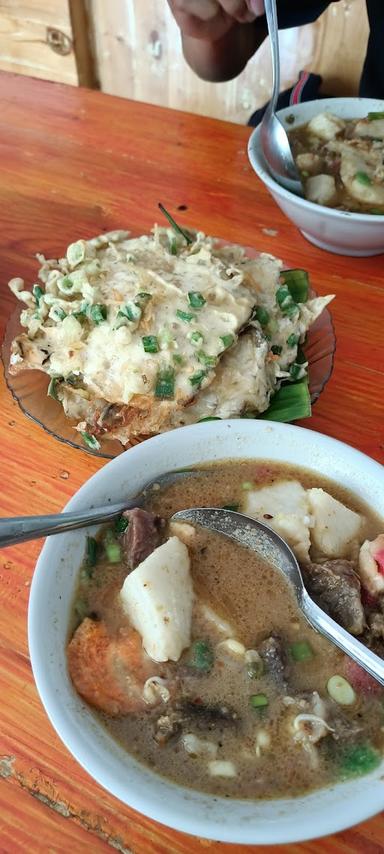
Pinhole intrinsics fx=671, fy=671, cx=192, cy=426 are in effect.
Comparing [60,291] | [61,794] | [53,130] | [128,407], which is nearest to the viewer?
[61,794]

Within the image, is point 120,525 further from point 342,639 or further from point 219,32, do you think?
point 219,32

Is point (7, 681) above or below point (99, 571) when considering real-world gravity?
below

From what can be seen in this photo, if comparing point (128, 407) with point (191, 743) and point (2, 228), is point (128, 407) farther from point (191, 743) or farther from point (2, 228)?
point (2, 228)

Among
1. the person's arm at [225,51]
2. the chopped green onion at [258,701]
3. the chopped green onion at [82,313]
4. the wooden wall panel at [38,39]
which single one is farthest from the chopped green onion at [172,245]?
the wooden wall panel at [38,39]

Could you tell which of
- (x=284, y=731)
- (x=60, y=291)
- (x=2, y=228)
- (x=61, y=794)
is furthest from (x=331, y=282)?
(x=61, y=794)

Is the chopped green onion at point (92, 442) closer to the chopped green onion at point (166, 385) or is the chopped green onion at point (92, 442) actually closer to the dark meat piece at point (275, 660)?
the chopped green onion at point (166, 385)
